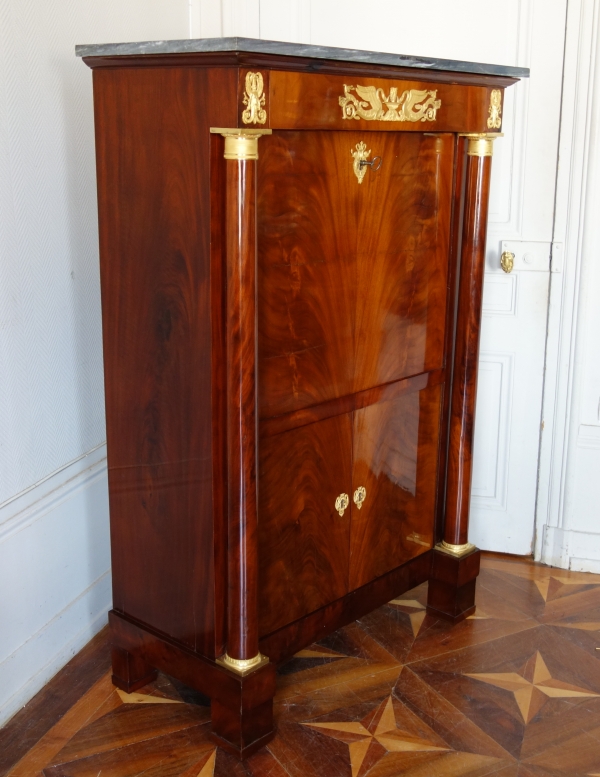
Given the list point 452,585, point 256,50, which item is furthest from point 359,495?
point 256,50

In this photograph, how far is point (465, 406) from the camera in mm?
2664

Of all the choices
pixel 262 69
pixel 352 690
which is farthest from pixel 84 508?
pixel 262 69

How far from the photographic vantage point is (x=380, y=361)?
7.74 feet

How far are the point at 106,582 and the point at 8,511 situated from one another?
577 mm

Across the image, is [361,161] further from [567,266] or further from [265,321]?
[567,266]

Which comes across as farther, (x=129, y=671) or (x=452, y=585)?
(x=452, y=585)

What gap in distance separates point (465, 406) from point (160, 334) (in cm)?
102

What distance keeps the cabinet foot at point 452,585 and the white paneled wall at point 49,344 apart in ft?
3.30

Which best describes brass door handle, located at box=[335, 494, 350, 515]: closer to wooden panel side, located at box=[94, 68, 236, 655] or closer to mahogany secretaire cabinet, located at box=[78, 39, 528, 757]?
mahogany secretaire cabinet, located at box=[78, 39, 528, 757]

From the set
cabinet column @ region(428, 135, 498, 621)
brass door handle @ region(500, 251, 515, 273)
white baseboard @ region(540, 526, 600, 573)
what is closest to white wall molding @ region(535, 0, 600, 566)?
white baseboard @ region(540, 526, 600, 573)

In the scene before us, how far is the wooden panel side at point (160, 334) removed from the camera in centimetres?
190

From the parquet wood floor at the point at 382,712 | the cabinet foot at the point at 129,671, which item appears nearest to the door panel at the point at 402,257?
the parquet wood floor at the point at 382,712

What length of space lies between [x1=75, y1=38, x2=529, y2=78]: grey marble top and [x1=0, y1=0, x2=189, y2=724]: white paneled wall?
1.22ft

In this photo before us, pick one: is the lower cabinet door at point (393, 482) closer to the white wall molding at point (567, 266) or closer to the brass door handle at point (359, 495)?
the brass door handle at point (359, 495)
